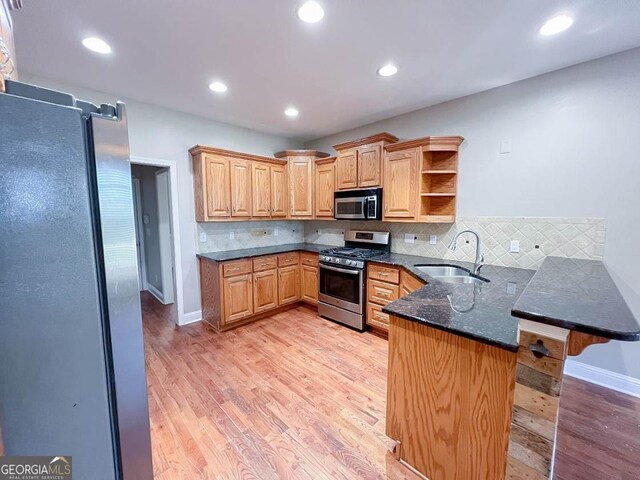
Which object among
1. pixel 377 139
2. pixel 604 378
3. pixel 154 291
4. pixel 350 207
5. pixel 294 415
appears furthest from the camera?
pixel 154 291

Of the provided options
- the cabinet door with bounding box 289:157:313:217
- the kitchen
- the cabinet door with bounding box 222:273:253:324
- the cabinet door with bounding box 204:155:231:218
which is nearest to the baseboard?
the kitchen

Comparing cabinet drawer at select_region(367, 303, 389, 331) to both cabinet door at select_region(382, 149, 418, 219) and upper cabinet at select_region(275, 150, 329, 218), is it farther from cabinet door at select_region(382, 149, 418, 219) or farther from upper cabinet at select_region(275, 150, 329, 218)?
upper cabinet at select_region(275, 150, 329, 218)

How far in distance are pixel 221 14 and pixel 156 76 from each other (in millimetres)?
1159

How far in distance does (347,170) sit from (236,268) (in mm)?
2002

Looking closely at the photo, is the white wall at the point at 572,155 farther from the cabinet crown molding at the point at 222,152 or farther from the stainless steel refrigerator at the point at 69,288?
the stainless steel refrigerator at the point at 69,288

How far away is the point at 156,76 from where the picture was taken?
7.91ft

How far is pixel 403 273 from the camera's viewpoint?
9.46 feet

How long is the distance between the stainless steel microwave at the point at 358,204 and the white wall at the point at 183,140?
1.64 metres

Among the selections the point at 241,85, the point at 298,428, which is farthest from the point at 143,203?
the point at 298,428

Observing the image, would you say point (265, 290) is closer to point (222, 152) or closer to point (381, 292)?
point (381, 292)

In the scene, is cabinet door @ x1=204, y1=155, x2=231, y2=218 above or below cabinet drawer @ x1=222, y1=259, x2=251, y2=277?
above

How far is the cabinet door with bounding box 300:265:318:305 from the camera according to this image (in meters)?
3.92

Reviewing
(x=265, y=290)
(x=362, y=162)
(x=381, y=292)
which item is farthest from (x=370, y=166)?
(x=265, y=290)

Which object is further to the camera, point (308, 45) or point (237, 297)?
point (237, 297)
